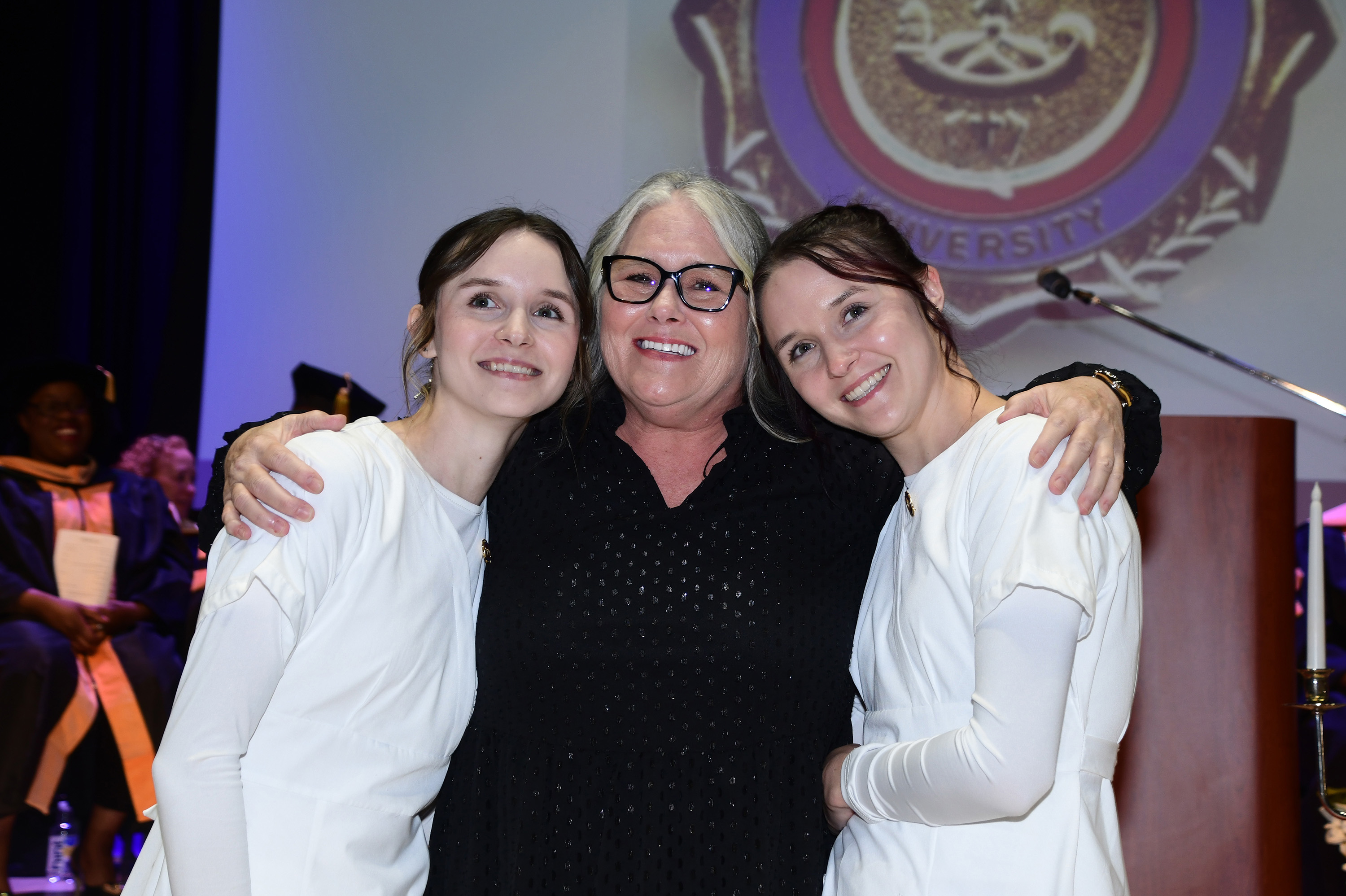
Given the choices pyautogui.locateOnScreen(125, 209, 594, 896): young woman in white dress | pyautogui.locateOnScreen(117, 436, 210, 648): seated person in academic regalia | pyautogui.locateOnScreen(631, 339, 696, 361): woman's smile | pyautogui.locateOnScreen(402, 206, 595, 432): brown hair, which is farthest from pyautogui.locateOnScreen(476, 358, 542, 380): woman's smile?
pyautogui.locateOnScreen(117, 436, 210, 648): seated person in academic regalia

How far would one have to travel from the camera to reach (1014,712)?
1205mm

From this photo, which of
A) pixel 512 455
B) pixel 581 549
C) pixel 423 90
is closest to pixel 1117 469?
pixel 581 549

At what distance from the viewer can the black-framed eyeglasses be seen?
70.9 inches

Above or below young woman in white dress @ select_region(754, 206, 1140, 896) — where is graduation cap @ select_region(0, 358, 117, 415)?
above

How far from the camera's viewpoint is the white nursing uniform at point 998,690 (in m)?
1.21

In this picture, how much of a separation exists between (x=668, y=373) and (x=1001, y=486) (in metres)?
0.66

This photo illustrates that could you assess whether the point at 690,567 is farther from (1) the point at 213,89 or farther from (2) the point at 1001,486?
(1) the point at 213,89

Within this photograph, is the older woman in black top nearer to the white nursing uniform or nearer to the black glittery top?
the black glittery top

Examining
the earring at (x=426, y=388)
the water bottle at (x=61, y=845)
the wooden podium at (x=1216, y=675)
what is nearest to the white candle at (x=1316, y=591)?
the wooden podium at (x=1216, y=675)

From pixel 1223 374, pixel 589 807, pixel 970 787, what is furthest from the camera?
pixel 1223 374

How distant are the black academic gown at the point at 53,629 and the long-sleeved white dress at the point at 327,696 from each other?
2837 millimetres

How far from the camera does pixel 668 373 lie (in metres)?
1.78

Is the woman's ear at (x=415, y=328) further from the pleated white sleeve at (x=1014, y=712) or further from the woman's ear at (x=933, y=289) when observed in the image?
the pleated white sleeve at (x=1014, y=712)

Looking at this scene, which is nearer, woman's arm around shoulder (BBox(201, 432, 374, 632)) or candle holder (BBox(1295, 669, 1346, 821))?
woman's arm around shoulder (BBox(201, 432, 374, 632))
